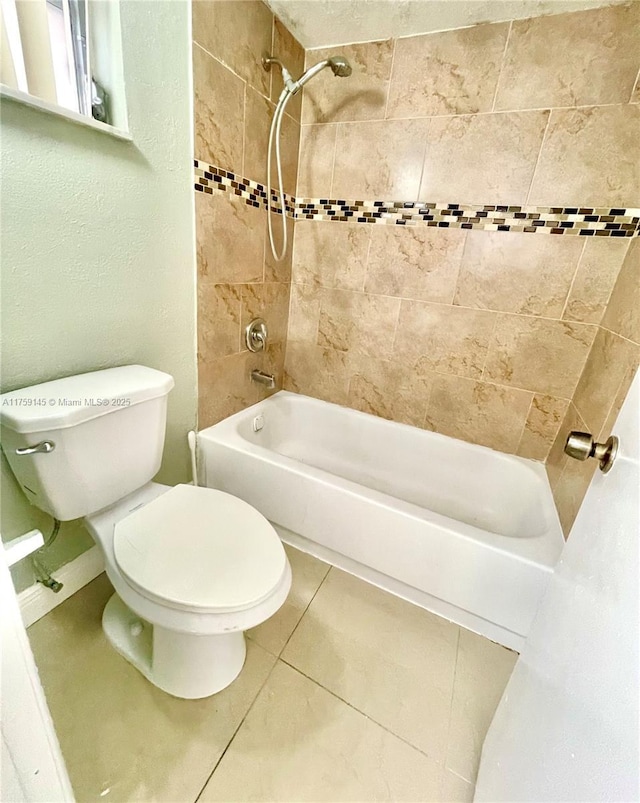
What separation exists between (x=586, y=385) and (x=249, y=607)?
1.35 m

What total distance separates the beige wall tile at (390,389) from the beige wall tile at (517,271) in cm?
42

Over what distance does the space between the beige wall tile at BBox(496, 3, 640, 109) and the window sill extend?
1313 millimetres

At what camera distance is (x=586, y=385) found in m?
1.32

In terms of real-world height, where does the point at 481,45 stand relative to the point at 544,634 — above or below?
above

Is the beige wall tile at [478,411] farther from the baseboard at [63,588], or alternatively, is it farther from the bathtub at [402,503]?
the baseboard at [63,588]

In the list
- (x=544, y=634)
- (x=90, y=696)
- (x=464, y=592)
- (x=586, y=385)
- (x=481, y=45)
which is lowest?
(x=90, y=696)

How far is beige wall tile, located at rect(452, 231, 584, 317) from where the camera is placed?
135cm

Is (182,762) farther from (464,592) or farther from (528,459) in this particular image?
(528,459)

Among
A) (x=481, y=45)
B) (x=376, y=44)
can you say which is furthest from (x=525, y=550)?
(x=376, y=44)

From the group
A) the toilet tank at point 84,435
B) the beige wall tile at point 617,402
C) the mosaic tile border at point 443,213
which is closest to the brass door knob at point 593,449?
the beige wall tile at point 617,402

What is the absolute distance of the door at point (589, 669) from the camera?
1.15ft

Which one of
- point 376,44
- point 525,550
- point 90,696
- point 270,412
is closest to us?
point 90,696

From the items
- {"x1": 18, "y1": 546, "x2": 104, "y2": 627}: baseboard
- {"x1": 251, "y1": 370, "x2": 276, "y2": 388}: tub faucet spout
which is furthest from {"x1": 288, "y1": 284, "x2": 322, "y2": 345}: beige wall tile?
{"x1": 18, "y1": 546, "x2": 104, "y2": 627}: baseboard

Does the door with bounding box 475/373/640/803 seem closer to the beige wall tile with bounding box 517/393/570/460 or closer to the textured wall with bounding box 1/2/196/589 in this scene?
the beige wall tile with bounding box 517/393/570/460
